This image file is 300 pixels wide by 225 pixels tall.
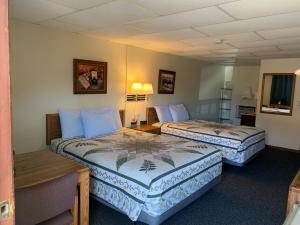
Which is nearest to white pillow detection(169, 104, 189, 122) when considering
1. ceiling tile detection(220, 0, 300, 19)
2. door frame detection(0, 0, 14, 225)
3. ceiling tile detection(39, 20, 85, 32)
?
ceiling tile detection(39, 20, 85, 32)

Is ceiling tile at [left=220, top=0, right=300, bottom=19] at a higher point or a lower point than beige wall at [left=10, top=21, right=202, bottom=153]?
higher

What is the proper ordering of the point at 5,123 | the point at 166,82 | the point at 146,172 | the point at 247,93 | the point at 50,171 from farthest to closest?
the point at 247,93
the point at 166,82
the point at 146,172
the point at 50,171
the point at 5,123

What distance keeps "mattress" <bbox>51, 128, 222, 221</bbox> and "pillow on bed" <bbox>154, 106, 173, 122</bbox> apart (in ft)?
6.09

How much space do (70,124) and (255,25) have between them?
2.88 metres

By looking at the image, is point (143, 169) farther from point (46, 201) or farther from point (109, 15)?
point (109, 15)

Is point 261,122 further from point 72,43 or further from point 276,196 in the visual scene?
point 72,43

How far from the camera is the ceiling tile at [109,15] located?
2303mm

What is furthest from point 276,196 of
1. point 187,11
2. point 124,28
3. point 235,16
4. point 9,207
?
point 9,207

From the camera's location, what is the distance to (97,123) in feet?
12.1

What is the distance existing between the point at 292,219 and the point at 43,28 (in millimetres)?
3516

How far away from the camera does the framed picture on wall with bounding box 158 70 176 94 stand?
5348 mm

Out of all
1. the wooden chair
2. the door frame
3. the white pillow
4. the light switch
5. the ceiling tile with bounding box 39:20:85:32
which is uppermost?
the ceiling tile with bounding box 39:20:85:32

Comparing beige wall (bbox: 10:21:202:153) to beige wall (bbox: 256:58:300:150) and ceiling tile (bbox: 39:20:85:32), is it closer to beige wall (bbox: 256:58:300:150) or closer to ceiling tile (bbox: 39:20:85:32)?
ceiling tile (bbox: 39:20:85:32)

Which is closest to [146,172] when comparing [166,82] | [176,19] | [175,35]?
[176,19]
